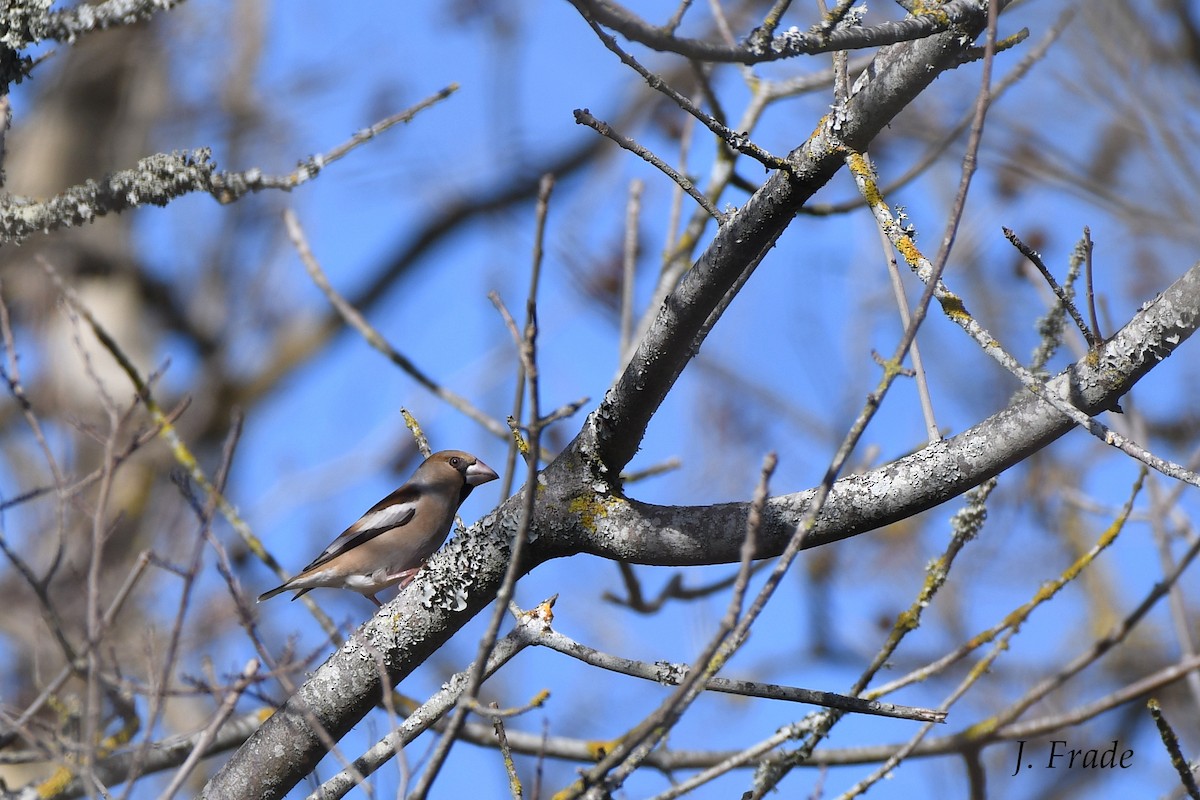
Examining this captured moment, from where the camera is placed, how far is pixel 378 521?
4.81m

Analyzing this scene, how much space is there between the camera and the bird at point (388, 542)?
4.61 m

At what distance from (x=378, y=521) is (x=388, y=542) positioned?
0.16 meters

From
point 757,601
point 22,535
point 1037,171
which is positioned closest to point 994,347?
point 757,601

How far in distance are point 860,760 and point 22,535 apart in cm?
580

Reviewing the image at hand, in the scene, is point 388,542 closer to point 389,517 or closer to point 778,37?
point 389,517

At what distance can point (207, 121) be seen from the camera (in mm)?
11500

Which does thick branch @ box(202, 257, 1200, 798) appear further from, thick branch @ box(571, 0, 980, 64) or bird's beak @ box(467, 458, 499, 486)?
bird's beak @ box(467, 458, 499, 486)

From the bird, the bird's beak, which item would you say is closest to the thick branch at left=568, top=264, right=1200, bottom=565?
the bird

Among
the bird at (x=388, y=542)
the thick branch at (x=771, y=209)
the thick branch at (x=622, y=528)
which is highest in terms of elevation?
the bird at (x=388, y=542)

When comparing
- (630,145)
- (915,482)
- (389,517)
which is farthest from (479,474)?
(915,482)

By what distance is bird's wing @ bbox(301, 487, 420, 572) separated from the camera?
4.72 m

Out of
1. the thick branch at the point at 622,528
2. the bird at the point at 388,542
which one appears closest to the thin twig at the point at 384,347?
the bird at the point at 388,542

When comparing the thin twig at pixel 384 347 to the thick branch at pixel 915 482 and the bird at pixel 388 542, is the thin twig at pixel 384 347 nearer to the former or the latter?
the bird at pixel 388 542

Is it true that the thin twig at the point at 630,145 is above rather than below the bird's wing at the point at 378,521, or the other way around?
below
